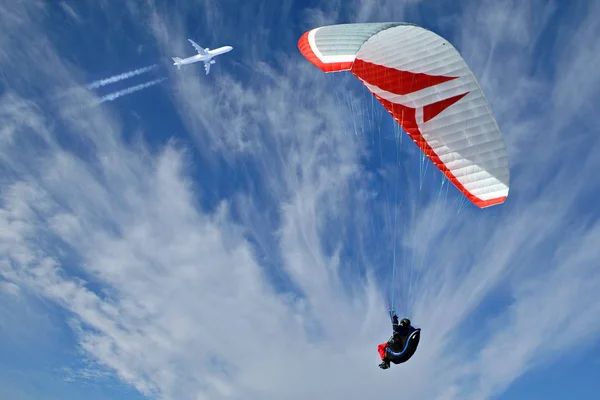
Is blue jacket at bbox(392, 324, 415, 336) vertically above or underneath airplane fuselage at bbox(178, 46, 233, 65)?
underneath

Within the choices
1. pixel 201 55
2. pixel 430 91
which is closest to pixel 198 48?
pixel 201 55

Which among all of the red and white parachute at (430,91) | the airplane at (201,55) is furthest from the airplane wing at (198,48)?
the red and white parachute at (430,91)

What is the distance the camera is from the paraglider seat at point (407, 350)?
61.5 ft

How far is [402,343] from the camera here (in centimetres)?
1889

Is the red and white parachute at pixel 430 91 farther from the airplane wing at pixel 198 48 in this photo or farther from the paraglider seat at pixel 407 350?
the airplane wing at pixel 198 48

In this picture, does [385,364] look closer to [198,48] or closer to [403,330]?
[403,330]

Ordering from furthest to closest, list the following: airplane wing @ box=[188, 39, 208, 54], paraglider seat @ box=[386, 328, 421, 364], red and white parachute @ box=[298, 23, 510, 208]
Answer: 1. airplane wing @ box=[188, 39, 208, 54]
2. red and white parachute @ box=[298, 23, 510, 208]
3. paraglider seat @ box=[386, 328, 421, 364]

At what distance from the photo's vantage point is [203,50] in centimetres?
8219

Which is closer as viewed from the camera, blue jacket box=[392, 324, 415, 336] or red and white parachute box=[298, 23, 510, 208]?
blue jacket box=[392, 324, 415, 336]

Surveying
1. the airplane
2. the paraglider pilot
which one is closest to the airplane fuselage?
the airplane

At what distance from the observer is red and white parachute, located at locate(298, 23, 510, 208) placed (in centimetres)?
2053

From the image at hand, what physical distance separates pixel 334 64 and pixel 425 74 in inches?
171

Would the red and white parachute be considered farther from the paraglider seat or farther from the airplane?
the airplane

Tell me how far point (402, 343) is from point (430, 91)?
11186 mm
